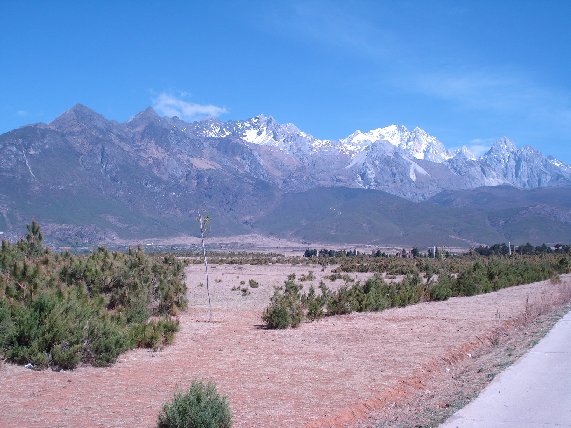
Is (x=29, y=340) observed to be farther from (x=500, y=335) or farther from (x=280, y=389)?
(x=500, y=335)

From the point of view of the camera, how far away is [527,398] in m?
11.0

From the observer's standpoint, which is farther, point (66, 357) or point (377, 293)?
point (377, 293)

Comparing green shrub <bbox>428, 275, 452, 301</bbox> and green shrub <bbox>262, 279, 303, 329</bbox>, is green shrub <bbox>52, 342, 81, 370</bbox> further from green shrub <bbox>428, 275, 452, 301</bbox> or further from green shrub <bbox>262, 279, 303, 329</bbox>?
green shrub <bbox>428, 275, 452, 301</bbox>

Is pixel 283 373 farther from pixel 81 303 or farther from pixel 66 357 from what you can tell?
pixel 81 303

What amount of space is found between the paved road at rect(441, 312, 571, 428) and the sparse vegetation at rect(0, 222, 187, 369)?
8.54 metres

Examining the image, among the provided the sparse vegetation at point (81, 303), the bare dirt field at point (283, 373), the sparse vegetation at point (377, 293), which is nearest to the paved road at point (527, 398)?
the bare dirt field at point (283, 373)

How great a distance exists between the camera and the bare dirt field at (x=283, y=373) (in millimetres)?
11195

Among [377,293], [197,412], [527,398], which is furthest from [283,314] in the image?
[197,412]

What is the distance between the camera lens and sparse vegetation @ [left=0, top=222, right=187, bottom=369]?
571 inches

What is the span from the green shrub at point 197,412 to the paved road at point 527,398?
3254mm

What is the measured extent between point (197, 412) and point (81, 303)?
901cm

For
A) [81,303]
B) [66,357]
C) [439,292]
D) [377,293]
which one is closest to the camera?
[66,357]

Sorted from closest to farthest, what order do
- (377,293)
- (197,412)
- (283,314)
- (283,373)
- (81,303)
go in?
(197,412)
(283,373)
(81,303)
(283,314)
(377,293)

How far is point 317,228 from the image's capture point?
185250mm
